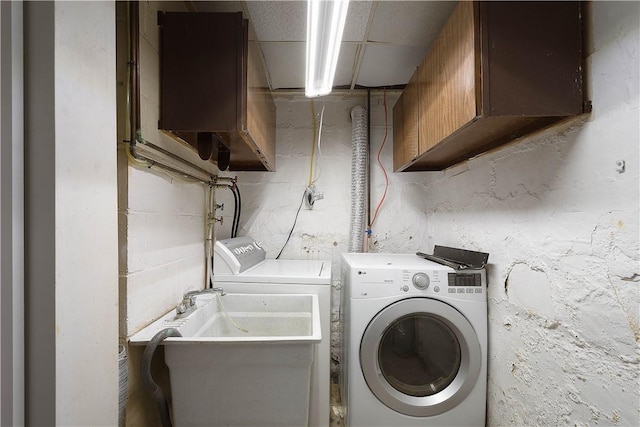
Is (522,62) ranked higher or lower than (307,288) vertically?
higher

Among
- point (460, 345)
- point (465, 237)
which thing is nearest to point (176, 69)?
point (465, 237)

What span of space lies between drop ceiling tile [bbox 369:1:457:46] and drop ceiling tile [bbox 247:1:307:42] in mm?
392

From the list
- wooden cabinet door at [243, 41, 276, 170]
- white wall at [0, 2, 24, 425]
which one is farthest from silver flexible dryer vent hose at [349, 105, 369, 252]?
white wall at [0, 2, 24, 425]

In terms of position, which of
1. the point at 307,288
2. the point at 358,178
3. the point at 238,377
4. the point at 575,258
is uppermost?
the point at 358,178

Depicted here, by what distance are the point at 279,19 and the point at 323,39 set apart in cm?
46

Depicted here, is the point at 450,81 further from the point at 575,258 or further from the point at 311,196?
the point at 311,196

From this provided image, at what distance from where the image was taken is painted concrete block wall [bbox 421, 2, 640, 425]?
0.78 meters

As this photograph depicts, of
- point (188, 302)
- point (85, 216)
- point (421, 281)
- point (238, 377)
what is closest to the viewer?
point (85, 216)

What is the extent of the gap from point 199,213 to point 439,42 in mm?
1537

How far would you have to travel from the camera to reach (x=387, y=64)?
72.0 inches

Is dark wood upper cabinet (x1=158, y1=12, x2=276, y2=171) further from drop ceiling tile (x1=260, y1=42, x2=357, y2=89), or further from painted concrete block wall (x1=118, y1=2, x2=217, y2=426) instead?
drop ceiling tile (x1=260, y1=42, x2=357, y2=89)

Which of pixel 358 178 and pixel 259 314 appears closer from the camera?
pixel 259 314

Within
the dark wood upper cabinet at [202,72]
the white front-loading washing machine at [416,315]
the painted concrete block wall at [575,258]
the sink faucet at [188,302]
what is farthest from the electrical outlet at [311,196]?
the painted concrete block wall at [575,258]

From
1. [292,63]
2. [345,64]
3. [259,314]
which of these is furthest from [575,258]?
[292,63]
